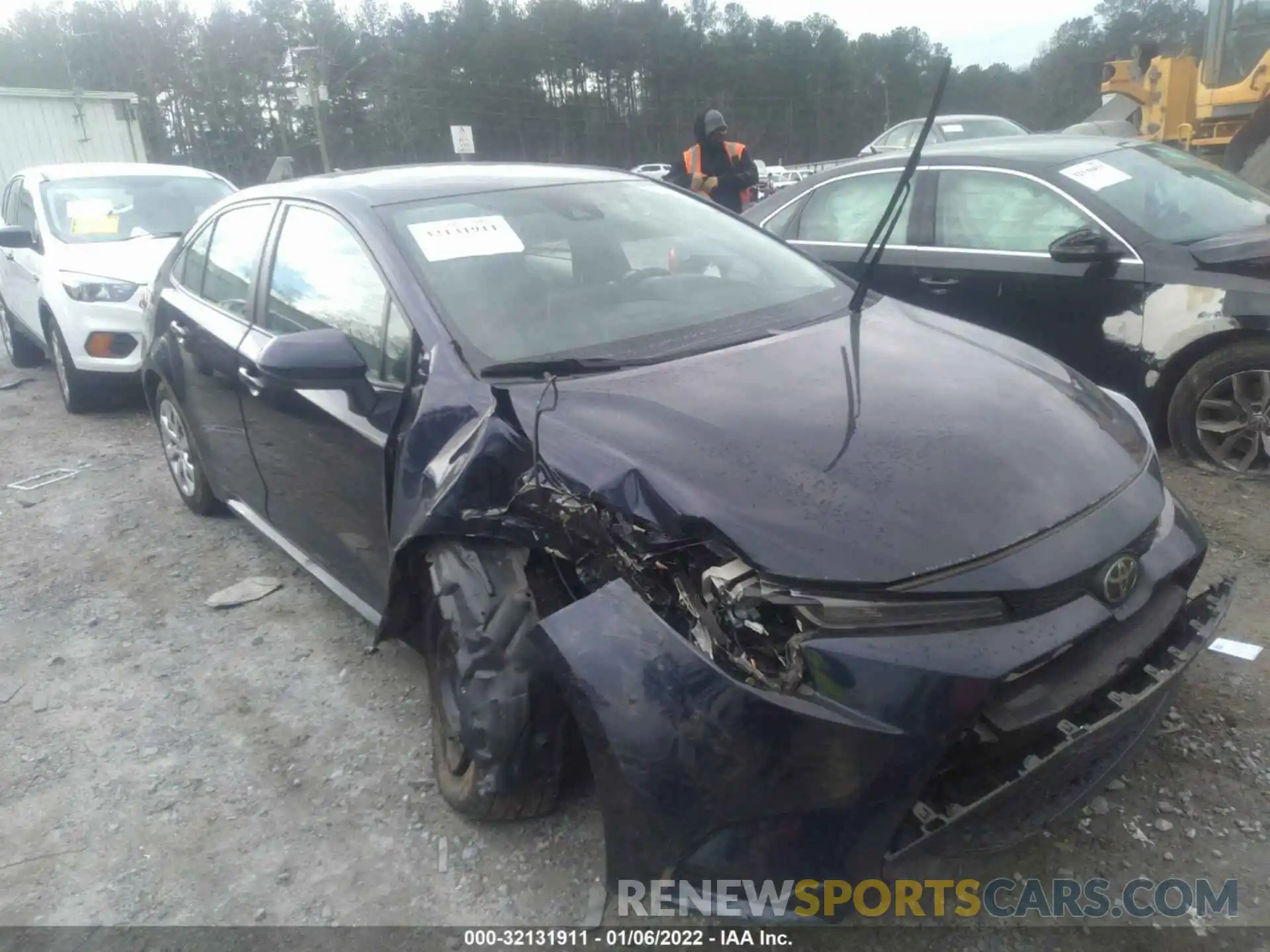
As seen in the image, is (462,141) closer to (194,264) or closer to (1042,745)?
(194,264)

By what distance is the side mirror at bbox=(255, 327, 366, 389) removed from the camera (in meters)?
2.68

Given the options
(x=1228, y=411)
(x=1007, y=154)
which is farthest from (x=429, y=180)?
(x=1228, y=411)

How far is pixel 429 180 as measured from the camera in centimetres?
329

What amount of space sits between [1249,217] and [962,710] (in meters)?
4.03

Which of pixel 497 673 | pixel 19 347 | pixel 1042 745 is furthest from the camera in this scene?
pixel 19 347

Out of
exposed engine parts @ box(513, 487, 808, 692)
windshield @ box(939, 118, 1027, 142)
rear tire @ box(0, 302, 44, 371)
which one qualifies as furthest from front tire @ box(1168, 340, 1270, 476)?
windshield @ box(939, 118, 1027, 142)

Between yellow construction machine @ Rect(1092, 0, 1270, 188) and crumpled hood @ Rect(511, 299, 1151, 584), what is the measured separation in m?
6.72

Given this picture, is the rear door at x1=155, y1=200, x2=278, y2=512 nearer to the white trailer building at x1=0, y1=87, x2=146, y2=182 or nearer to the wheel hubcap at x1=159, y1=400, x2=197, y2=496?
the wheel hubcap at x1=159, y1=400, x2=197, y2=496

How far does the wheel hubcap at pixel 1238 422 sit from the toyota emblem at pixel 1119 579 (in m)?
2.59

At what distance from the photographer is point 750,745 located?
1.75 metres

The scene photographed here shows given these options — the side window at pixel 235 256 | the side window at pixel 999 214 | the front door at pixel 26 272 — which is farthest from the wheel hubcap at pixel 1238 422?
the front door at pixel 26 272

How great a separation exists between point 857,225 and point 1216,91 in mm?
6001

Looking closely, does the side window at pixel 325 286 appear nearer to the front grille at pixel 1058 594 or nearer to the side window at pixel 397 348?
the side window at pixel 397 348

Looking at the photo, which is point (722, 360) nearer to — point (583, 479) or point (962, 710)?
point (583, 479)
